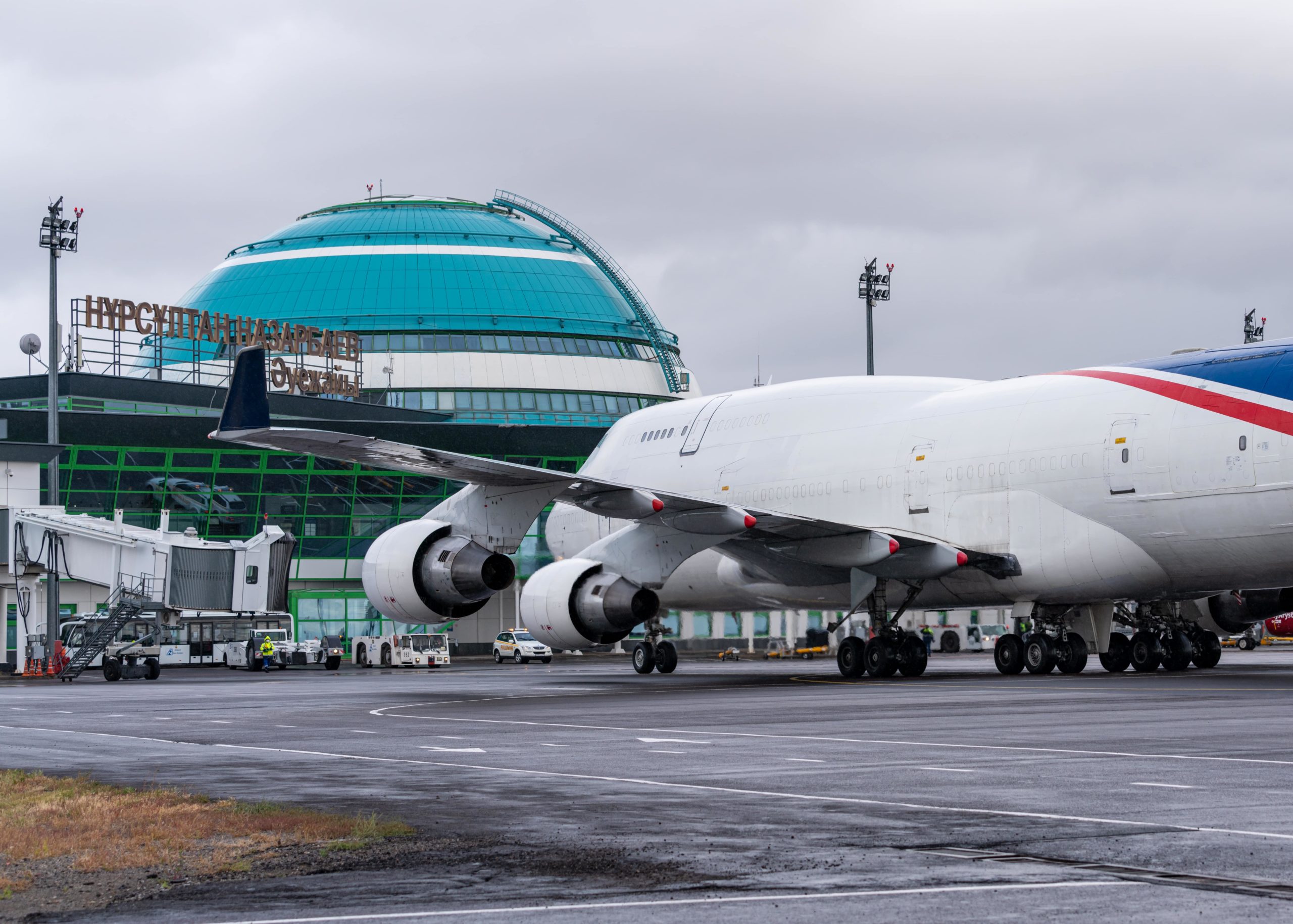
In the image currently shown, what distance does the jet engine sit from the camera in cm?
3088

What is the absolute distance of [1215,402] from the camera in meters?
23.6

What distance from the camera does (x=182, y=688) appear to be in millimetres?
33688

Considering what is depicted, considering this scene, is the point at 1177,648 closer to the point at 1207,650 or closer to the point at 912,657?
the point at 1207,650

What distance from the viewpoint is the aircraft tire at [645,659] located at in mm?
35750

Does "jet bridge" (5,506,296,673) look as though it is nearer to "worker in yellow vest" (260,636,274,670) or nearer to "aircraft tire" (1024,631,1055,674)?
"worker in yellow vest" (260,636,274,670)

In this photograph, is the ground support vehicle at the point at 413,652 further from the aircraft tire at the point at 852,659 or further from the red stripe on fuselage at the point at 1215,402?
the red stripe on fuselage at the point at 1215,402

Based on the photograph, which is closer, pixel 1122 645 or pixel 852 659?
pixel 852 659

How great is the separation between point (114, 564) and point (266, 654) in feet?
20.4

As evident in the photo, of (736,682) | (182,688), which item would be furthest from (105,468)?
(736,682)

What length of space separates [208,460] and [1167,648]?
142 ft

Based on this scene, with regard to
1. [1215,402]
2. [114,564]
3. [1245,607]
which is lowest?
[1245,607]

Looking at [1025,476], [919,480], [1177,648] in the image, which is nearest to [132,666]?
[919,480]

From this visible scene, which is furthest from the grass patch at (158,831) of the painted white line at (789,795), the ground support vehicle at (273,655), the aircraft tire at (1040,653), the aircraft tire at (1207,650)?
the ground support vehicle at (273,655)

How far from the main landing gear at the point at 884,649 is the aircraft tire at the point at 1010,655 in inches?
53.6
